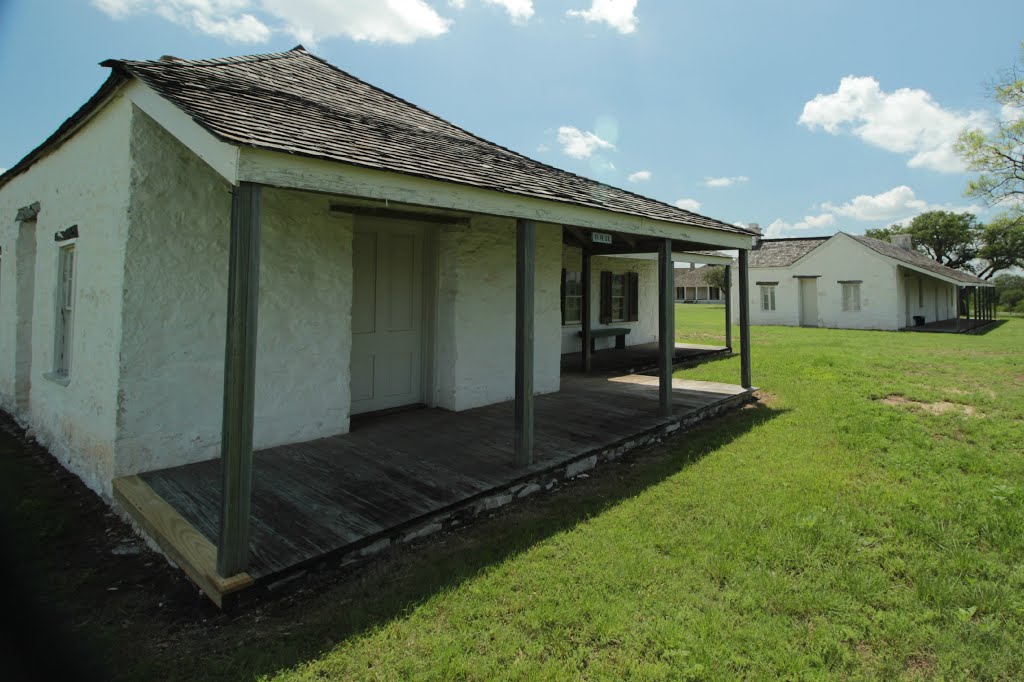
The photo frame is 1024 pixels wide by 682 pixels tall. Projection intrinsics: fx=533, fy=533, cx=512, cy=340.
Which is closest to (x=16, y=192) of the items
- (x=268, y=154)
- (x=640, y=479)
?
(x=268, y=154)

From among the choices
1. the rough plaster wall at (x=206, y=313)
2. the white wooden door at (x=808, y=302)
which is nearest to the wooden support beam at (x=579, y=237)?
the rough plaster wall at (x=206, y=313)

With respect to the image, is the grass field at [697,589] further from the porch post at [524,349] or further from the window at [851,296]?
the window at [851,296]

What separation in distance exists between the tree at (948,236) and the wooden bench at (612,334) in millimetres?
44291

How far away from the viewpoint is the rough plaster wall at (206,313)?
4.46m

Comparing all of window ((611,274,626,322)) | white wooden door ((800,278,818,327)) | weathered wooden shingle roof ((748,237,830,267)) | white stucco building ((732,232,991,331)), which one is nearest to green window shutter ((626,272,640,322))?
window ((611,274,626,322))

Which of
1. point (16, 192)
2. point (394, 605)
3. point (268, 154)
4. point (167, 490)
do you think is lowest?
point (394, 605)

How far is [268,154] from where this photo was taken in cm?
309

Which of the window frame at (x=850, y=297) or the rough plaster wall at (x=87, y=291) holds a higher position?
the window frame at (x=850, y=297)

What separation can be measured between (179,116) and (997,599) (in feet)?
19.3

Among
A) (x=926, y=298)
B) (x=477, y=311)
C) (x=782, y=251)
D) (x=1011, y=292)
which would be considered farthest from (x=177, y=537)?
(x=1011, y=292)

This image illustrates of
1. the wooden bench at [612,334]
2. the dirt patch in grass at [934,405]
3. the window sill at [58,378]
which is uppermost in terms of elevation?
the wooden bench at [612,334]

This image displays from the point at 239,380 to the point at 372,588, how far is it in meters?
1.47

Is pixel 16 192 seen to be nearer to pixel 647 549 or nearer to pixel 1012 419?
pixel 647 549

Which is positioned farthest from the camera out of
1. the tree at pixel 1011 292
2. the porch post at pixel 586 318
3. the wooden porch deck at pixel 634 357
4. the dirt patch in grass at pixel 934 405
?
the tree at pixel 1011 292
